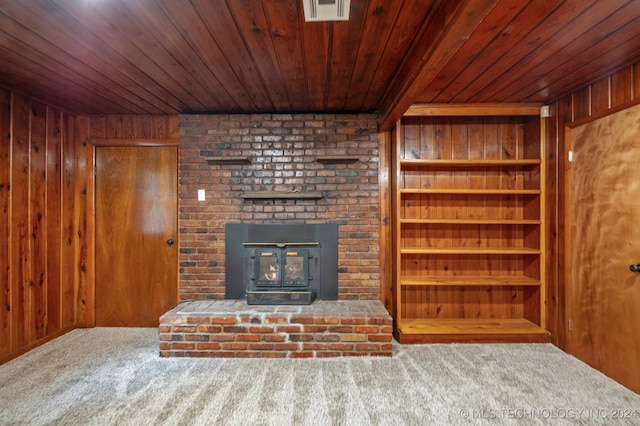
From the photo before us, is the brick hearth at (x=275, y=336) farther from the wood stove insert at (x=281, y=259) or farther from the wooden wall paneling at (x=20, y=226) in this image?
the wooden wall paneling at (x=20, y=226)

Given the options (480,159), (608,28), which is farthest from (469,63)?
(480,159)

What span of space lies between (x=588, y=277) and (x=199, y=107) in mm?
3666

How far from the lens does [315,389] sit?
1.82 metres

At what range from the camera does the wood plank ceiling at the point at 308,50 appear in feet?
4.33

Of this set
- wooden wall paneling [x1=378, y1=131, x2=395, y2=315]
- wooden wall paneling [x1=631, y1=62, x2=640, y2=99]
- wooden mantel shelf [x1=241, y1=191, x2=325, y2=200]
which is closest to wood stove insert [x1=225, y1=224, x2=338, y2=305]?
wooden mantel shelf [x1=241, y1=191, x2=325, y2=200]

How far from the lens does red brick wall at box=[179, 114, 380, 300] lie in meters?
2.75

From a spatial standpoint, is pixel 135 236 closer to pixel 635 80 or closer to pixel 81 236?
pixel 81 236

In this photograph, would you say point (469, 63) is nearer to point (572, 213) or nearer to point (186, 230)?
point (572, 213)

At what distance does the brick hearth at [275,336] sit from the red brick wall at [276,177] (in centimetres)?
60

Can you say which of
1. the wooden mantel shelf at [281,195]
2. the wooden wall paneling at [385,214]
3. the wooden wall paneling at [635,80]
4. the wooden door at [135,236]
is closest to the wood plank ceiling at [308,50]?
the wooden wall paneling at [635,80]

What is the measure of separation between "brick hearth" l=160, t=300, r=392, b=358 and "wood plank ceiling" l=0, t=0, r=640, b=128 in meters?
1.85

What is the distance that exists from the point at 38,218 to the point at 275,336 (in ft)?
7.87

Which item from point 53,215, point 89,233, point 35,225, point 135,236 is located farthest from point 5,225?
point 135,236

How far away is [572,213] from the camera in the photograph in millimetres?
2256
